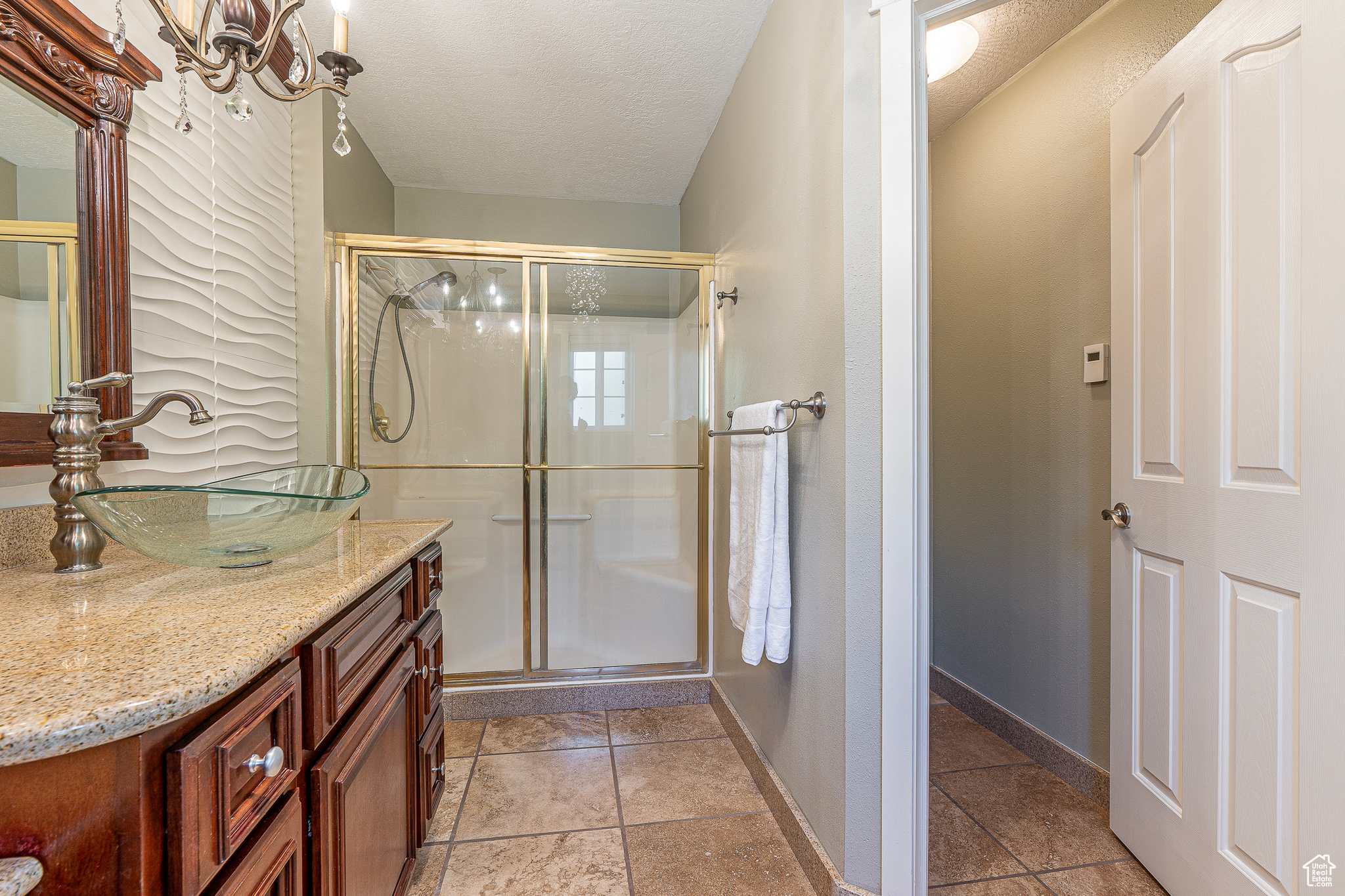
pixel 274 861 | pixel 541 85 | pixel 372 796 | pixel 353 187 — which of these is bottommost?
pixel 372 796

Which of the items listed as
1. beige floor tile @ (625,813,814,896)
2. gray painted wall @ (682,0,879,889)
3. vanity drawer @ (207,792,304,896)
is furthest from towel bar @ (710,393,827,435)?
vanity drawer @ (207,792,304,896)

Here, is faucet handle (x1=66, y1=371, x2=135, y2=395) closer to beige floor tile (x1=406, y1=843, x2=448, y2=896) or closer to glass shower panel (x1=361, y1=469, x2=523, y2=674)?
beige floor tile (x1=406, y1=843, x2=448, y2=896)

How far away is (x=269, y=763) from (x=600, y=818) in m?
1.29

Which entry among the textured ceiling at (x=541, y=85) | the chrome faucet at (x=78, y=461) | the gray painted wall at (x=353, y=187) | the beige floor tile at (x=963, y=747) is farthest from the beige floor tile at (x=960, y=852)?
the gray painted wall at (x=353, y=187)

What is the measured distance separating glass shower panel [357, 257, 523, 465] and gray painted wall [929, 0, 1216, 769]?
1724 millimetres

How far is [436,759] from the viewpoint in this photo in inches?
59.9

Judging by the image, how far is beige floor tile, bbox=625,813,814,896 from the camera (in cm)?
146

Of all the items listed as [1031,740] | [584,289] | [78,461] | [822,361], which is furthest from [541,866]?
[584,289]

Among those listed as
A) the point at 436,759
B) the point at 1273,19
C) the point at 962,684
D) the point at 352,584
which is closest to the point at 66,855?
the point at 352,584

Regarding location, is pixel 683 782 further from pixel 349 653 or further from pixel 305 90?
pixel 305 90

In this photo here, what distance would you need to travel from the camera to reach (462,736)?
2240mm

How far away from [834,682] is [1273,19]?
1.52 m

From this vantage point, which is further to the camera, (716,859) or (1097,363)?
(1097,363)
